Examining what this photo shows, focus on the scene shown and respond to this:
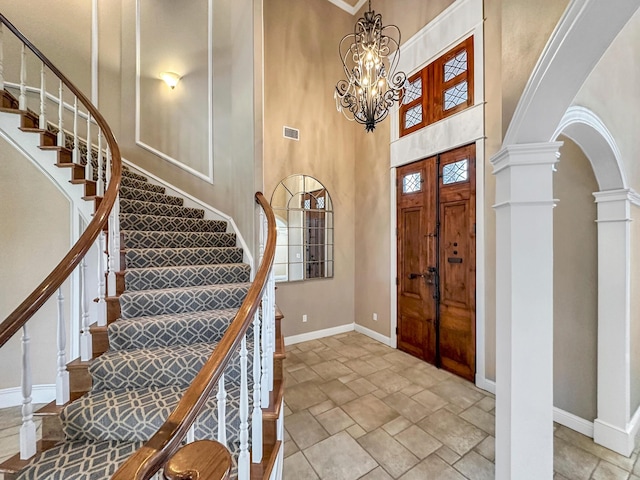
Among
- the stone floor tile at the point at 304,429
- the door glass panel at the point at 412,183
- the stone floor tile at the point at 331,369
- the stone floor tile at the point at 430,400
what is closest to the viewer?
the stone floor tile at the point at 304,429

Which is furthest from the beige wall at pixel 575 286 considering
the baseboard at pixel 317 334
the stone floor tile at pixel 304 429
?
the baseboard at pixel 317 334

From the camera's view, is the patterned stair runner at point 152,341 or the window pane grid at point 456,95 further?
the window pane grid at point 456,95

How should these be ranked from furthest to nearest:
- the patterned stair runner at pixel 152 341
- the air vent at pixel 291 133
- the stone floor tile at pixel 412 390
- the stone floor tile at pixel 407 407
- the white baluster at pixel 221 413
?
the air vent at pixel 291 133 < the stone floor tile at pixel 412 390 < the stone floor tile at pixel 407 407 < the patterned stair runner at pixel 152 341 < the white baluster at pixel 221 413

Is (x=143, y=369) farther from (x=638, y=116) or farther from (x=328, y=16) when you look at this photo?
(x=328, y=16)

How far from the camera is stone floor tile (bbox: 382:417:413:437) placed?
214 centimetres

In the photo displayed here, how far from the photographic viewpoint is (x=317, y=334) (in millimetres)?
4055

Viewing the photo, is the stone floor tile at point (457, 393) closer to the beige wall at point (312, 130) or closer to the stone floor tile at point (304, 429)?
the stone floor tile at point (304, 429)

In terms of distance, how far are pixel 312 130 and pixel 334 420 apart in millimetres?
3638

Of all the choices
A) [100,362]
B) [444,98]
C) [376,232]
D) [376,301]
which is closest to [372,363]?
[376,301]

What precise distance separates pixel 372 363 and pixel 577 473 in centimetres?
183

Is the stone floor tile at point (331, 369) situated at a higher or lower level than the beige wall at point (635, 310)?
lower

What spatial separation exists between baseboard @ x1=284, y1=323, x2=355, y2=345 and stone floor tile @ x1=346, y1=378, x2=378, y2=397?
1227mm

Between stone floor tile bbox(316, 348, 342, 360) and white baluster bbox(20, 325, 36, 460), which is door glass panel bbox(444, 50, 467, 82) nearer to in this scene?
Result: stone floor tile bbox(316, 348, 342, 360)

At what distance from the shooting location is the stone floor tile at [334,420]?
7.13 feet
